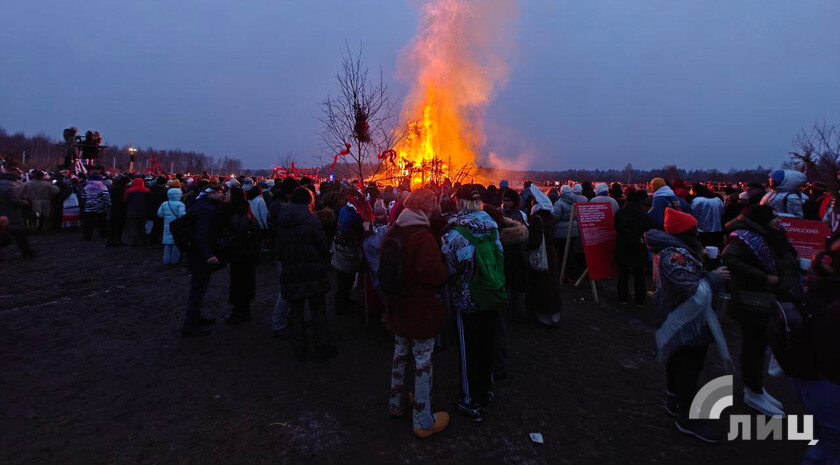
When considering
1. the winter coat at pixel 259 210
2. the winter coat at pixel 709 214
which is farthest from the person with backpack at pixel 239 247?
the winter coat at pixel 709 214

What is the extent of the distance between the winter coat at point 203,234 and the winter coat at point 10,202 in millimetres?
8194

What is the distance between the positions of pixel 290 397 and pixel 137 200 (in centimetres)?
1083

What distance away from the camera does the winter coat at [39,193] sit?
1292cm

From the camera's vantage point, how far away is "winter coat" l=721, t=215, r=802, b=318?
3645 millimetres

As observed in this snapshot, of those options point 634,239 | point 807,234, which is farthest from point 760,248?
point 634,239

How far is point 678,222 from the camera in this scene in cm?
355

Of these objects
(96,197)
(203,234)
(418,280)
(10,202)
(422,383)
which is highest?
(96,197)

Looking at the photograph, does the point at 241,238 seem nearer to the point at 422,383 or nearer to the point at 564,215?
the point at 422,383

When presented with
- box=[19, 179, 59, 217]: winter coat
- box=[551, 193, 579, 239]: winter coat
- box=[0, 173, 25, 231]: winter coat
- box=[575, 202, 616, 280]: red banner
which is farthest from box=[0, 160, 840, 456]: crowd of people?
box=[19, 179, 59, 217]: winter coat

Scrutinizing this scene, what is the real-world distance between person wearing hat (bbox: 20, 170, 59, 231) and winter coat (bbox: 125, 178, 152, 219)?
3.92 metres

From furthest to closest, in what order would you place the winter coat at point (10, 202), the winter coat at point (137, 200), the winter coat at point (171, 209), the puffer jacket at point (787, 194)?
the winter coat at point (137, 200)
the winter coat at point (171, 209)
the winter coat at point (10, 202)
the puffer jacket at point (787, 194)

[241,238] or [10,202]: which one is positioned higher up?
[10,202]

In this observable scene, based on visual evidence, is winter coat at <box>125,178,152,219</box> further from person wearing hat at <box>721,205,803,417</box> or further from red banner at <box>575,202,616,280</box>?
person wearing hat at <box>721,205,803,417</box>

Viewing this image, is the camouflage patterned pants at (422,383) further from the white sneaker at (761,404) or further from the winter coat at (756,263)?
the white sneaker at (761,404)
